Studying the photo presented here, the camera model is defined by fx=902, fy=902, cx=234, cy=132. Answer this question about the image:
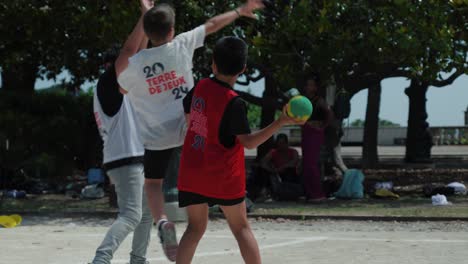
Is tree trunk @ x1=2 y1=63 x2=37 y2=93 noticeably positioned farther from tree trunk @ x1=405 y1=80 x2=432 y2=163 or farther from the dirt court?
the dirt court

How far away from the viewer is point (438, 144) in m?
50.3

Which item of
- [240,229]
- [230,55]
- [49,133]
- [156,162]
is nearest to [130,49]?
[156,162]

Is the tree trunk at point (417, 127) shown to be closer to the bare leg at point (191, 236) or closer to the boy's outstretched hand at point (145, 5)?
the boy's outstretched hand at point (145, 5)

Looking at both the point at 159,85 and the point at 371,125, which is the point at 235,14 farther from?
the point at 371,125

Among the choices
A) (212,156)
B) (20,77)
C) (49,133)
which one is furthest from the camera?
(20,77)

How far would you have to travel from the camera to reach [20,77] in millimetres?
24281

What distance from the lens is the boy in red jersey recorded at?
5.30 metres

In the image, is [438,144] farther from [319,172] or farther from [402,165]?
[319,172]

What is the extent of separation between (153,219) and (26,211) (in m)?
7.66

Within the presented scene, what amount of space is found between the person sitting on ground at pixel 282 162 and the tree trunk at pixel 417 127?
1055 centimetres

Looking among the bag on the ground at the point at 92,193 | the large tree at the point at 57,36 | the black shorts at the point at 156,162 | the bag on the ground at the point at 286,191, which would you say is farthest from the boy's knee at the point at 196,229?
the bag on the ground at the point at 92,193

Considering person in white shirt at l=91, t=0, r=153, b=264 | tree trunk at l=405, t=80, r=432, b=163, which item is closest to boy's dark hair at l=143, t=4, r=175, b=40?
person in white shirt at l=91, t=0, r=153, b=264

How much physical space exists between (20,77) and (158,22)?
1902 cm

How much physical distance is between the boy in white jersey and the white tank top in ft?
0.26
